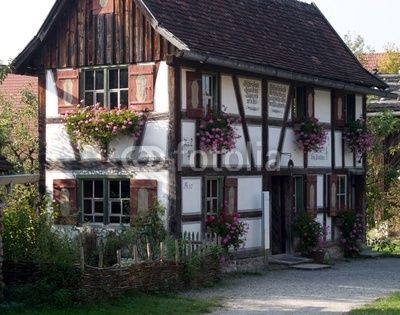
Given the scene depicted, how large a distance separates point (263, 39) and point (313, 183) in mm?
4232

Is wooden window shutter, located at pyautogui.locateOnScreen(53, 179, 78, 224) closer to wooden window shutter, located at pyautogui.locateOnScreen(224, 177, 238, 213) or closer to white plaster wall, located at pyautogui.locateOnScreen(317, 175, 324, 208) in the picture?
wooden window shutter, located at pyautogui.locateOnScreen(224, 177, 238, 213)

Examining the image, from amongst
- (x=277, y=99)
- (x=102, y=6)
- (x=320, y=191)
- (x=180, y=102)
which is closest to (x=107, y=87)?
(x=102, y=6)

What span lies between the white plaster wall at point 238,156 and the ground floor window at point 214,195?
19.0 inches

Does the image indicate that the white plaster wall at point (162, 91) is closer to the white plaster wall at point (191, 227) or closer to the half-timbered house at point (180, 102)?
the half-timbered house at point (180, 102)

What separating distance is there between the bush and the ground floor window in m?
3.53

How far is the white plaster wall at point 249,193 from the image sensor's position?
21.0 metres

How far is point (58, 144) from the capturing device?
2097 centimetres

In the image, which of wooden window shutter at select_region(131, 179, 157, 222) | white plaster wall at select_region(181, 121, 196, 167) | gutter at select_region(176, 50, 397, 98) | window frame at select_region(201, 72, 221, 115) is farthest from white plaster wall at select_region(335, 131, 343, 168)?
wooden window shutter at select_region(131, 179, 157, 222)

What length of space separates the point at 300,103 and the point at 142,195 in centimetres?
617

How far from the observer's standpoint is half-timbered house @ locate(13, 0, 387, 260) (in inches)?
757

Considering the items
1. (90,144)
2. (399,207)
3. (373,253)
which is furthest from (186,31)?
(399,207)

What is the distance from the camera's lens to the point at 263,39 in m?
22.8

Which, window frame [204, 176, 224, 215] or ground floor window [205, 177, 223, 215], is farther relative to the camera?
ground floor window [205, 177, 223, 215]

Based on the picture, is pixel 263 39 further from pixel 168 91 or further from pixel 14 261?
pixel 14 261
